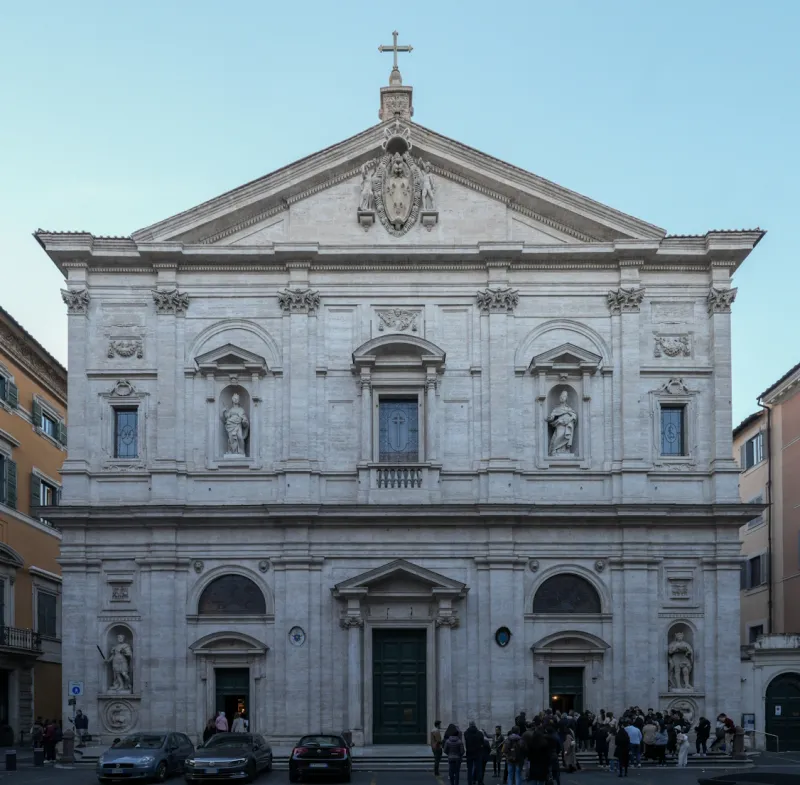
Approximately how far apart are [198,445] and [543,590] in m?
11.6

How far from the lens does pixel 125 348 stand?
4428 cm

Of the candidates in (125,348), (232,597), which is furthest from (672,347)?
(125,348)

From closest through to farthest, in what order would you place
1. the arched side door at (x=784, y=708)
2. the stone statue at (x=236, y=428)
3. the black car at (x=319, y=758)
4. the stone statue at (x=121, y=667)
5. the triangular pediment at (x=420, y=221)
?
the black car at (x=319, y=758) < the stone statue at (x=121, y=667) < the stone statue at (x=236, y=428) < the triangular pediment at (x=420, y=221) < the arched side door at (x=784, y=708)

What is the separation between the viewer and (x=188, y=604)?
42969mm

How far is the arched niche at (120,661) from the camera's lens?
139 feet

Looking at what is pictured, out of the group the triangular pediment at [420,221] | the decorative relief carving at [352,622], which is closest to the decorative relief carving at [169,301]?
the triangular pediment at [420,221]

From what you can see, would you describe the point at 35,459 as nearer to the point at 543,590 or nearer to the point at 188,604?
the point at 188,604

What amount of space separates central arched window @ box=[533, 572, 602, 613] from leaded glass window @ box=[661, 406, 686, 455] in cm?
499

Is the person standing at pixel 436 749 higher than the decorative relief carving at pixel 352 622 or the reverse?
the reverse

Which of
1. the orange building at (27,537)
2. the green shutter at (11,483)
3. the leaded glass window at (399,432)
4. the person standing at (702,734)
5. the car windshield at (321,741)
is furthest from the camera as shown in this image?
the green shutter at (11,483)

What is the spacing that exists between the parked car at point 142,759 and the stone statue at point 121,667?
6.27 meters

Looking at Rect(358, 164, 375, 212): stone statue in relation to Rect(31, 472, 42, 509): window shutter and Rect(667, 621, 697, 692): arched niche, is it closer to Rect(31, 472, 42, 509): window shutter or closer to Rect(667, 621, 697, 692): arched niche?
Rect(667, 621, 697, 692): arched niche

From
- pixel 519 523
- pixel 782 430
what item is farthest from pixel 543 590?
pixel 782 430

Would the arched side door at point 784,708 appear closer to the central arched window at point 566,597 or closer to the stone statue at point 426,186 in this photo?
the central arched window at point 566,597
